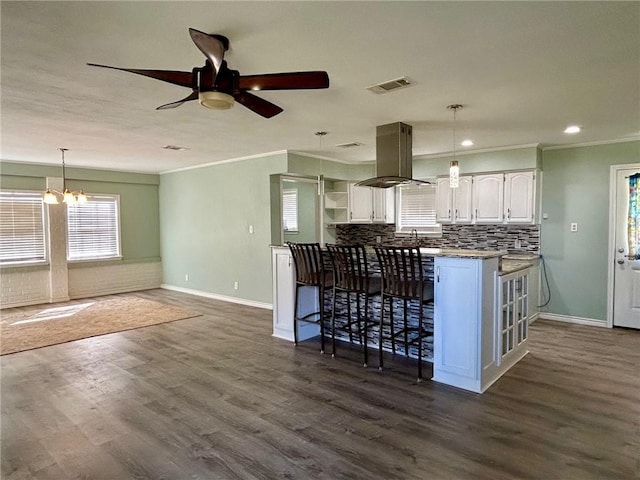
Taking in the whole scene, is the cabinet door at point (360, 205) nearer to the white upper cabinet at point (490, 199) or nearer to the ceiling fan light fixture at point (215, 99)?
the white upper cabinet at point (490, 199)

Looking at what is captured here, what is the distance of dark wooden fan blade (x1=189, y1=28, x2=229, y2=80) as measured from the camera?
1.85m

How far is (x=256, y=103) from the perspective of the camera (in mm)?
2543

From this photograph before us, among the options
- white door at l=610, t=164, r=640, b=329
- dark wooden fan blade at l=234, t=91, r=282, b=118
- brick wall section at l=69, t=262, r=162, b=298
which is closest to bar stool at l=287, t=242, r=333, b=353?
dark wooden fan blade at l=234, t=91, r=282, b=118

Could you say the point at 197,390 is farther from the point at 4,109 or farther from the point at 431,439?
the point at 4,109

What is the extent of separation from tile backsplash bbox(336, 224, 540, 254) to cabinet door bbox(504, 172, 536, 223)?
314mm

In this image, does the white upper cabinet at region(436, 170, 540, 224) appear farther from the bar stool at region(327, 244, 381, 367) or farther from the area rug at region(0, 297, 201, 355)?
the area rug at region(0, 297, 201, 355)

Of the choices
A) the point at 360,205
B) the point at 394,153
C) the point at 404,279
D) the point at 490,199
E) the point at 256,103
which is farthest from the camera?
the point at 360,205

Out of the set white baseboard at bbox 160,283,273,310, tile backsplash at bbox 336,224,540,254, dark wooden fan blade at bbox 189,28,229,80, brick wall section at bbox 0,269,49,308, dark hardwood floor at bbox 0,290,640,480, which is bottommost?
dark hardwood floor at bbox 0,290,640,480

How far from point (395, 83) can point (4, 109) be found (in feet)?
11.5

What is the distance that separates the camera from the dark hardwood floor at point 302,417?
226 cm

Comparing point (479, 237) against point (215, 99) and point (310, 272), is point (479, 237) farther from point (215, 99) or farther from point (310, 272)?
point (215, 99)

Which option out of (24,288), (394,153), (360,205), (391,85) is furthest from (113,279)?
(391,85)

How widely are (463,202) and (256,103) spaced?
4.22 meters

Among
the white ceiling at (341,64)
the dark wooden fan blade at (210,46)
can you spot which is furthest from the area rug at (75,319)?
the dark wooden fan blade at (210,46)
